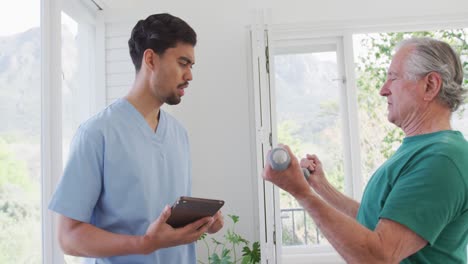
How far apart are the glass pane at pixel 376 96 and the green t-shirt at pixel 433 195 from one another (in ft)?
6.71

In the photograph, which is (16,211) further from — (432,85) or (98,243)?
(432,85)

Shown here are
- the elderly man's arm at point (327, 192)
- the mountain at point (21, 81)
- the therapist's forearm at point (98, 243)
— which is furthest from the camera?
the mountain at point (21, 81)

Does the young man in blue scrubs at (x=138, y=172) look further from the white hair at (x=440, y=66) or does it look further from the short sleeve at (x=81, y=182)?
the white hair at (x=440, y=66)

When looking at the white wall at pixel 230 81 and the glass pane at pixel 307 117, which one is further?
the glass pane at pixel 307 117

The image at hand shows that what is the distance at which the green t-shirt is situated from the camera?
987 mm

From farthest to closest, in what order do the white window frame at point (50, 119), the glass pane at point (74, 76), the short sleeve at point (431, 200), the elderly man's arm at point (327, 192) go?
the glass pane at point (74, 76)
the white window frame at point (50, 119)
the elderly man's arm at point (327, 192)
the short sleeve at point (431, 200)

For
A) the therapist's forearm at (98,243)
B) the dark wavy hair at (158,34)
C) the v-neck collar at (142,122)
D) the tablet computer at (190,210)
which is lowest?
the therapist's forearm at (98,243)

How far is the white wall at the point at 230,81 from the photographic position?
2.96 m

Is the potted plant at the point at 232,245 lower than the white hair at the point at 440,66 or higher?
lower

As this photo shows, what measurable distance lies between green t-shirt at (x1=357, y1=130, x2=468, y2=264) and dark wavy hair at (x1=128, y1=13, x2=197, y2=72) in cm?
72

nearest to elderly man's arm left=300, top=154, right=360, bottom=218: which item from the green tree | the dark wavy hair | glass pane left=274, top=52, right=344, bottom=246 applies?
the dark wavy hair

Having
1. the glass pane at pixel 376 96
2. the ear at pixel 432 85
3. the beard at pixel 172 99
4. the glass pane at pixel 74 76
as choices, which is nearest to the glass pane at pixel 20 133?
the glass pane at pixel 74 76

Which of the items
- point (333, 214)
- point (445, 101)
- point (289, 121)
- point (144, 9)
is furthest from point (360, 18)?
point (333, 214)

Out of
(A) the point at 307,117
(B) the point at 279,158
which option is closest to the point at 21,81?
(B) the point at 279,158
